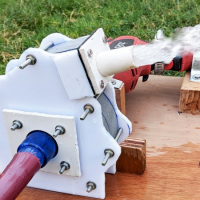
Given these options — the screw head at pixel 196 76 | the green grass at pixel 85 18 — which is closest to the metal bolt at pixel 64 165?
the screw head at pixel 196 76

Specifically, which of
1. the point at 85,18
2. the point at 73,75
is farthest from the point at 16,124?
the point at 85,18

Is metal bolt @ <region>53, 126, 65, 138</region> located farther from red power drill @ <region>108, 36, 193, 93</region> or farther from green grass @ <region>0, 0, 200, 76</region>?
green grass @ <region>0, 0, 200, 76</region>

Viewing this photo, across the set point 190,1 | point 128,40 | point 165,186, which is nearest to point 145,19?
point 190,1

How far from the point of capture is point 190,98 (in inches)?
39.2

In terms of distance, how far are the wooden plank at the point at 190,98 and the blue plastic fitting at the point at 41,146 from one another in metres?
0.48

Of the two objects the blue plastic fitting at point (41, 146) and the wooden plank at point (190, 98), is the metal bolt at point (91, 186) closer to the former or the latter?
the blue plastic fitting at point (41, 146)

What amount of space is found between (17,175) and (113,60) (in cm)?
27

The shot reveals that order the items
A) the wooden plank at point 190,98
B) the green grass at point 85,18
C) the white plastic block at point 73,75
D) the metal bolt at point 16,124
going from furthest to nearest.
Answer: the green grass at point 85,18
the wooden plank at point 190,98
the metal bolt at point 16,124
the white plastic block at point 73,75

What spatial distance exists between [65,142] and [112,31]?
170cm

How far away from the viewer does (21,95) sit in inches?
25.9

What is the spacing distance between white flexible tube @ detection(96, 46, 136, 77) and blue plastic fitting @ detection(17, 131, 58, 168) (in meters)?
0.18

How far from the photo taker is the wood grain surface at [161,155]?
29.3 inches

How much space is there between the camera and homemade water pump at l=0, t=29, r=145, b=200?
0.59 m

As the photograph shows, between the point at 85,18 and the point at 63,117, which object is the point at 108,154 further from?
the point at 85,18
